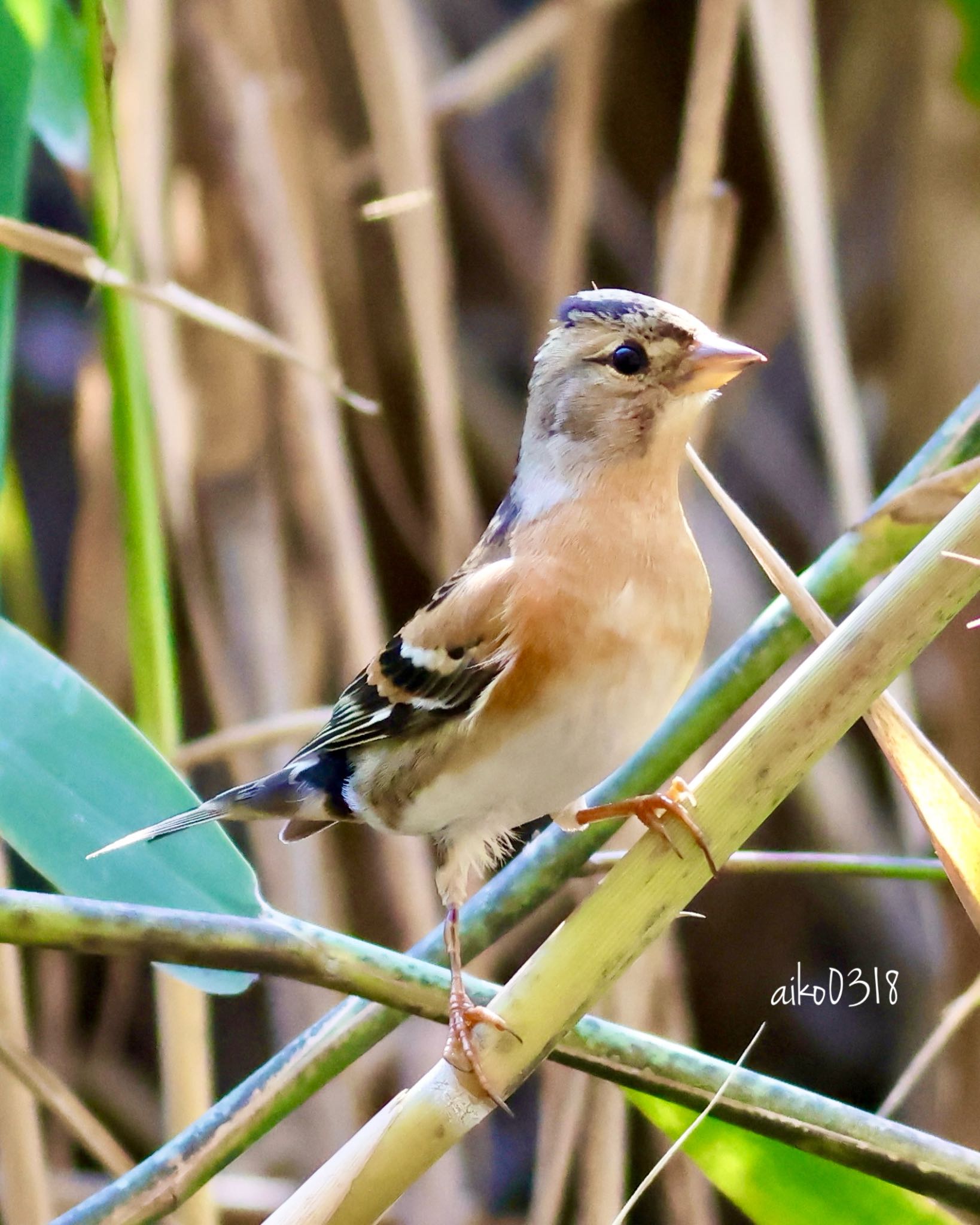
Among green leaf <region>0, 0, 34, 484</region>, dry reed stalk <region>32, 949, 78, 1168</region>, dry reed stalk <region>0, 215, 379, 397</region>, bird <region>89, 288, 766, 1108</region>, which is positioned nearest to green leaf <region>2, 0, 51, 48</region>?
green leaf <region>0, 0, 34, 484</region>

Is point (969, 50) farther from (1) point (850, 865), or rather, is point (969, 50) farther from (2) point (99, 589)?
(2) point (99, 589)

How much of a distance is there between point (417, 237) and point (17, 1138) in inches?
31.5

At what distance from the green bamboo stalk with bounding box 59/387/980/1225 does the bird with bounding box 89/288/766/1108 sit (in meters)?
0.03

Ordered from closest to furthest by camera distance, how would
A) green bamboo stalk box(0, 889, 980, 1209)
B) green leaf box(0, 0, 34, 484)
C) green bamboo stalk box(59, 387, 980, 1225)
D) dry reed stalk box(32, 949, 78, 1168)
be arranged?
green bamboo stalk box(0, 889, 980, 1209)
green bamboo stalk box(59, 387, 980, 1225)
green leaf box(0, 0, 34, 484)
dry reed stalk box(32, 949, 78, 1168)

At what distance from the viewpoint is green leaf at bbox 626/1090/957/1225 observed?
57 cm

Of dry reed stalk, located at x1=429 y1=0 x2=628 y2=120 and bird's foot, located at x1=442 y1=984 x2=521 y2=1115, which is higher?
dry reed stalk, located at x1=429 y1=0 x2=628 y2=120

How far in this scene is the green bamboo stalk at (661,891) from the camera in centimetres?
47

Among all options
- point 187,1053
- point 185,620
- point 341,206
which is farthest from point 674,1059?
point 341,206

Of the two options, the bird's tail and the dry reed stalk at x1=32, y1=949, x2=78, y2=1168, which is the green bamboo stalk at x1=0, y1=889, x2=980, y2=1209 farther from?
the dry reed stalk at x1=32, y1=949, x2=78, y2=1168

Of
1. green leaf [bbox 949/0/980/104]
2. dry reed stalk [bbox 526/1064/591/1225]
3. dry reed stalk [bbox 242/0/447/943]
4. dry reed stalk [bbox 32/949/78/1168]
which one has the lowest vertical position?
dry reed stalk [bbox 32/949/78/1168]

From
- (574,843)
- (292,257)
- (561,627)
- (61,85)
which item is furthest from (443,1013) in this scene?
(292,257)

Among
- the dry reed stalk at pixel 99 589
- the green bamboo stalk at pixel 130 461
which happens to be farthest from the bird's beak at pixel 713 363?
the dry reed stalk at pixel 99 589

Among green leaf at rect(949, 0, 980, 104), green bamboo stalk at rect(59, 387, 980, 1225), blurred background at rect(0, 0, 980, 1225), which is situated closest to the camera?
green bamboo stalk at rect(59, 387, 980, 1225)

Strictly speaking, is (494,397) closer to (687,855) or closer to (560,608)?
(560,608)
